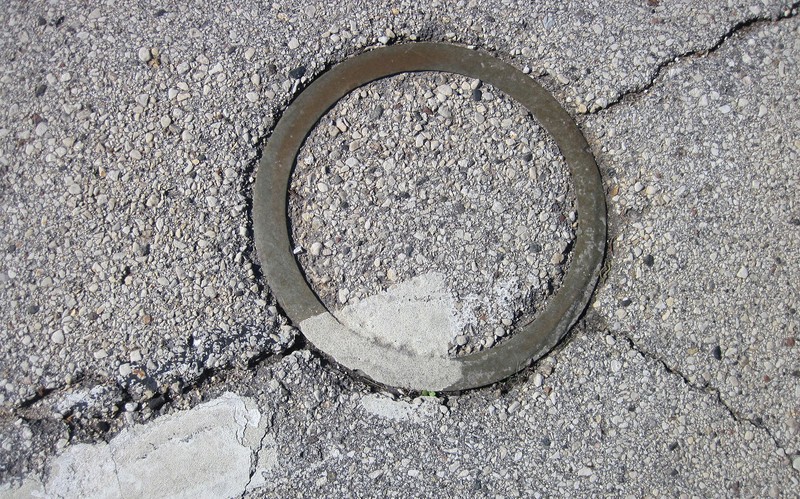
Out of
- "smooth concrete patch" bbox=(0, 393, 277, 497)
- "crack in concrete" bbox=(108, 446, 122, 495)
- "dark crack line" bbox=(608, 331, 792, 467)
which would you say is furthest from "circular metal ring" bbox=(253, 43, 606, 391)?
"crack in concrete" bbox=(108, 446, 122, 495)

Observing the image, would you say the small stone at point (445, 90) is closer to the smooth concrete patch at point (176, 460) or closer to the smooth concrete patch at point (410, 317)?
the smooth concrete patch at point (410, 317)

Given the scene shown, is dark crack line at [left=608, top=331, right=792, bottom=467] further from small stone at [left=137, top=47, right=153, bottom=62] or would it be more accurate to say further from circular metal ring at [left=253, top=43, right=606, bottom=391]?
small stone at [left=137, top=47, right=153, bottom=62]

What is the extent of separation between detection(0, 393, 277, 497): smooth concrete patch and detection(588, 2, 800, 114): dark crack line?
150 centimetres

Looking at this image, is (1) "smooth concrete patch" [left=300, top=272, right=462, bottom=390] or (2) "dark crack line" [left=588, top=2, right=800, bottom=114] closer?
(1) "smooth concrete patch" [left=300, top=272, right=462, bottom=390]

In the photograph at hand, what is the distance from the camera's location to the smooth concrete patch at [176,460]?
2002 mm

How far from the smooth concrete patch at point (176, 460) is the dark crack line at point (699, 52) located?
1.50 meters

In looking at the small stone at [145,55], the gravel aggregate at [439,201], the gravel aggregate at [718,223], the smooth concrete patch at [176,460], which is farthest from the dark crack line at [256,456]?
the small stone at [145,55]

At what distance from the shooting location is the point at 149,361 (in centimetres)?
207

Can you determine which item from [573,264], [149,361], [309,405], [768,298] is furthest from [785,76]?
[149,361]

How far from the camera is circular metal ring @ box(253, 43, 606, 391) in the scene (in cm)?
213

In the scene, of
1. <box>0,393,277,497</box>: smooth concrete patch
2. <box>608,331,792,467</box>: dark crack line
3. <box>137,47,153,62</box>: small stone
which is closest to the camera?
<box>0,393,277,497</box>: smooth concrete patch

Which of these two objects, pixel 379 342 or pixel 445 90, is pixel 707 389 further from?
pixel 445 90

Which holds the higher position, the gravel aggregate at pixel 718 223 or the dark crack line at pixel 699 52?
the dark crack line at pixel 699 52

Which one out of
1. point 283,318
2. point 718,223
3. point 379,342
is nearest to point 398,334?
point 379,342
